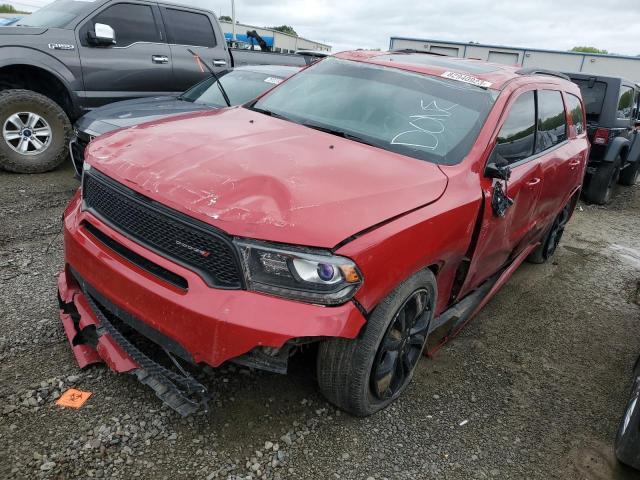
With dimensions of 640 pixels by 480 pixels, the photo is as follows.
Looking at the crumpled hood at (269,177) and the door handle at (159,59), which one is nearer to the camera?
the crumpled hood at (269,177)

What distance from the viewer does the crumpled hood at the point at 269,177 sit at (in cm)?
198

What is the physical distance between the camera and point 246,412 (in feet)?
8.04

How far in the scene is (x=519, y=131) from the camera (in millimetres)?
3266

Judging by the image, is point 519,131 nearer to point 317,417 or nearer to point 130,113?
point 317,417

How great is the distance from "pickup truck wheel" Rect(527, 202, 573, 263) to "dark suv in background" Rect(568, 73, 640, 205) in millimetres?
2929

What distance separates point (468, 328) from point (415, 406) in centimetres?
115

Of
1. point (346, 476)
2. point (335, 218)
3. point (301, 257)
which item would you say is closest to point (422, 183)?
point (335, 218)

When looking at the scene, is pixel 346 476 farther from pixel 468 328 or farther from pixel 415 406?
pixel 468 328

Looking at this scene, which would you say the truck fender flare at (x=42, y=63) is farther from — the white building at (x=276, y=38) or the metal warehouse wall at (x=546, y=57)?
the metal warehouse wall at (x=546, y=57)

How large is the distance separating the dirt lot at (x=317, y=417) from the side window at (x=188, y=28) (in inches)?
165

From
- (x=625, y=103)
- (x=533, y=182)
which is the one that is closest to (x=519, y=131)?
(x=533, y=182)

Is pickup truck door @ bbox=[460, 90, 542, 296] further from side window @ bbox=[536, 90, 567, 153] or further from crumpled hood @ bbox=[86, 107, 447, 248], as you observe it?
crumpled hood @ bbox=[86, 107, 447, 248]

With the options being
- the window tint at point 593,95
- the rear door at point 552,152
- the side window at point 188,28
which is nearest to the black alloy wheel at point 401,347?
the rear door at point 552,152

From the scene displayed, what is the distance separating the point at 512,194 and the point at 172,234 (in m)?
2.11
